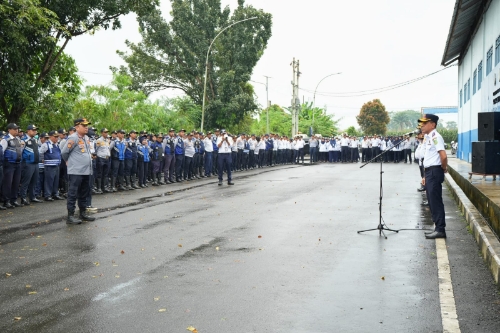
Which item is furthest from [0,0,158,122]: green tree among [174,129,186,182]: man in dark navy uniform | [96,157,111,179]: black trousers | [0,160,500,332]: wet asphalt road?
[0,160,500,332]: wet asphalt road

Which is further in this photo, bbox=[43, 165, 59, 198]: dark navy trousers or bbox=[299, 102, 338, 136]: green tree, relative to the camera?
bbox=[299, 102, 338, 136]: green tree

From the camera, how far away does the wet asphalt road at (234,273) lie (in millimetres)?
5254

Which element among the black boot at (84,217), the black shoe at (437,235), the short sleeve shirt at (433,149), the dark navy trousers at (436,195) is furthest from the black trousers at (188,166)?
the black shoe at (437,235)

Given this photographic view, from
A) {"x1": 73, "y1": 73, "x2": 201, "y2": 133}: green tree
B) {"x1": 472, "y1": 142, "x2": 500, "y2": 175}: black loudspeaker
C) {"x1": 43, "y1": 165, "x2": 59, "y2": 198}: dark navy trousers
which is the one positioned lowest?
{"x1": 43, "y1": 165, "x2": 59, "y2": 198}: dark navy trousers

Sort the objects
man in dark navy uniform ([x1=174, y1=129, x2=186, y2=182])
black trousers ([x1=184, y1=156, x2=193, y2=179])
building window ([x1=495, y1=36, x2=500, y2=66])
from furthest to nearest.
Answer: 1. black trousers ([x1=184, y1=156, x2=193, y2=179])
2. man in dark navy uniform ([x1=174, y1=129, x2=186, y2=182])
3. building window ([x1=495, y1=36, x2=500, y2=66])

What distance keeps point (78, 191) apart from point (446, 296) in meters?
8.19

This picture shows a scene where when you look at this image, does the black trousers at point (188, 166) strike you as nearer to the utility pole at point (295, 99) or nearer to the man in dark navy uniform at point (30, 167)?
the man in dark navy uniform at point (30, 167)

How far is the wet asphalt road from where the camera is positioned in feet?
17.2

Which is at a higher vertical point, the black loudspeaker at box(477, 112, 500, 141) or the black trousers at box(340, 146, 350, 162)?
the black loudspeaker at box(477, 112, 500, 141)

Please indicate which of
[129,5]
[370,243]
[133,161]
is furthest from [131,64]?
[370,243]

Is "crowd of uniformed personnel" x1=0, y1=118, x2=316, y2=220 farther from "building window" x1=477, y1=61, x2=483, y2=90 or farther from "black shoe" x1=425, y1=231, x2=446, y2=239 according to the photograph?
"building window" x1=477, y1=61, x2=483, y2=90

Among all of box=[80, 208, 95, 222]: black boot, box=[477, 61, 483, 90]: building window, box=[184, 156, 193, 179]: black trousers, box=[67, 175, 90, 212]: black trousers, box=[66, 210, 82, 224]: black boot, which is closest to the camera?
box=[66, 210, 82, 224]: black boot

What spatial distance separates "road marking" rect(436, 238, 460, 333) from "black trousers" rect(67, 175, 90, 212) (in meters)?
6.98

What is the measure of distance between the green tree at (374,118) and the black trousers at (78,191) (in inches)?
3432
